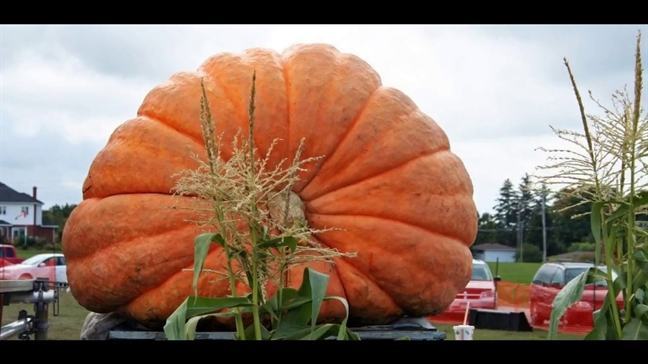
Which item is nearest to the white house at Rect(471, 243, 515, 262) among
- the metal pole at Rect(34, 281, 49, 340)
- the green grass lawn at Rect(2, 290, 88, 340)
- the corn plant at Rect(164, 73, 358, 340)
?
the green grass lawn at Rect(2, 290, 88, 340)

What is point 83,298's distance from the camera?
3.13m

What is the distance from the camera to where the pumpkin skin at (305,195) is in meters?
3.01

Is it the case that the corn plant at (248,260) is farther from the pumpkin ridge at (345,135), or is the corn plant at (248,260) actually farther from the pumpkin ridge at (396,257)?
the pumpkin ridge at (345,135)

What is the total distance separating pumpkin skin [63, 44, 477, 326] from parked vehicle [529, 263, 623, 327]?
8653mm

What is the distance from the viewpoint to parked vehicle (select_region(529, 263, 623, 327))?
11703 mm

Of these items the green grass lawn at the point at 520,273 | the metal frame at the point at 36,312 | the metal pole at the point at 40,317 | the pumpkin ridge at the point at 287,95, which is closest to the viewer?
the pumpkin ridge at the point at 287,95

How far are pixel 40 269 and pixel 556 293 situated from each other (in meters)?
12.4

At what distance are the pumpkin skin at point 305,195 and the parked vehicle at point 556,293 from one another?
28.4 feet

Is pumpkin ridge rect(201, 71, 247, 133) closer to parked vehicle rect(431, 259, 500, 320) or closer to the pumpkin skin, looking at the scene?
the pumpkin skin

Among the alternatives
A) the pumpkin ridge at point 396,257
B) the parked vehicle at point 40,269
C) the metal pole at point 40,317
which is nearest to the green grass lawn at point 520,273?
the parked vehicle at point 40,269
